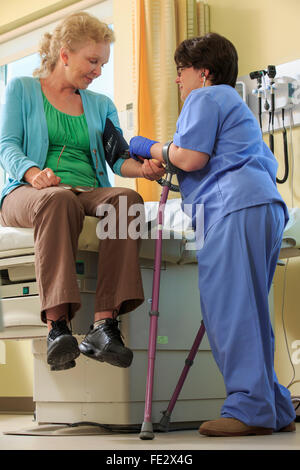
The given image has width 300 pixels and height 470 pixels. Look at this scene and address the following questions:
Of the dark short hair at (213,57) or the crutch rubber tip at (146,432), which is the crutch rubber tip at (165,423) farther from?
the dark short hair at (213,57)

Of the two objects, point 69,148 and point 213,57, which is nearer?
point 213,57

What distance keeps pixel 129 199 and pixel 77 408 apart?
79 cm

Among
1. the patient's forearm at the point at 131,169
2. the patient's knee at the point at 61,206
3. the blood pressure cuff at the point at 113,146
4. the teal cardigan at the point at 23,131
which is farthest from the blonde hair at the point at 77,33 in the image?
the patient's knee at the point at 61,206

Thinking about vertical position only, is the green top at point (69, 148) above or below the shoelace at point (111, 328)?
above

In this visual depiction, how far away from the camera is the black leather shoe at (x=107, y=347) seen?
189cm

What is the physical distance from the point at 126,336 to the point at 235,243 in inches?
21.1

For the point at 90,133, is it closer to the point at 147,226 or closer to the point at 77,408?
the point at 147,226

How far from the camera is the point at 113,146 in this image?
2.54 metres

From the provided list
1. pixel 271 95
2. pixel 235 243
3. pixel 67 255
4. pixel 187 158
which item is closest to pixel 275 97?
pixel 271 95

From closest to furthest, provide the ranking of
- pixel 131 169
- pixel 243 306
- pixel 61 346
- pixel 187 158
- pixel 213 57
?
pixel 61 346 < pixel 243 306 < pixel 187 158 < pixel 213 57 < pixel 131 169

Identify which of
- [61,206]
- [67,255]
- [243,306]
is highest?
[61,206]

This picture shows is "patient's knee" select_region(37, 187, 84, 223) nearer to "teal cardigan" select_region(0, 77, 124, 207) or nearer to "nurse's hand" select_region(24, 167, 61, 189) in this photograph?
"nurse's hand" select_region(24, 167, 61, 189)

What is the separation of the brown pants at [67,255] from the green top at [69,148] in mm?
250

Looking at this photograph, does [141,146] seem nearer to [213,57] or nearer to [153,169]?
[153,169]
